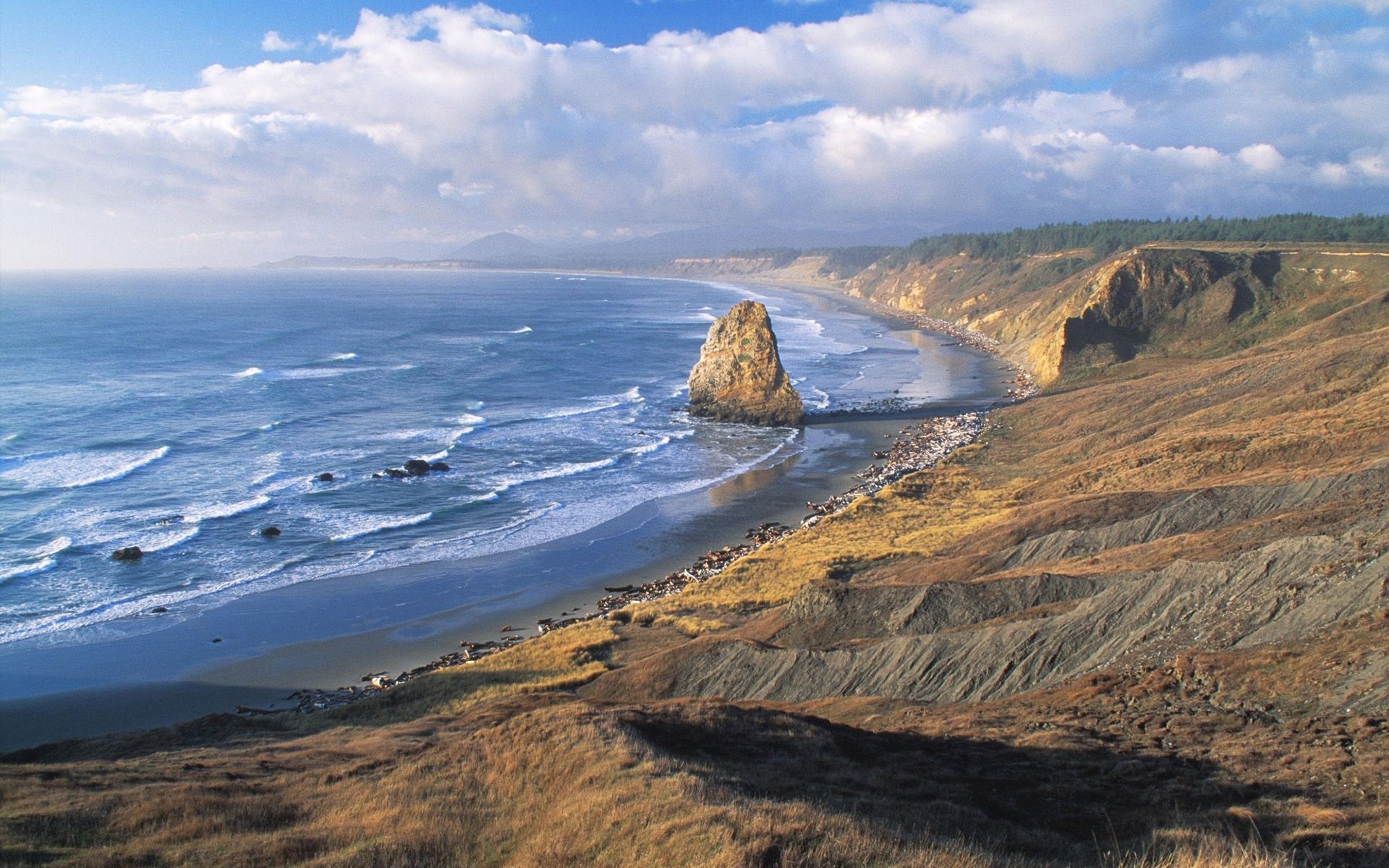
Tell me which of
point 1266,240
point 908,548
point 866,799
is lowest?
point 908,548

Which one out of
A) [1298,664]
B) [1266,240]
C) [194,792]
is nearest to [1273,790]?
[1298,664]

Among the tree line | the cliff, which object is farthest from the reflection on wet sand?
the tree line

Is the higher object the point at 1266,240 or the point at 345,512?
the point at 1266,240

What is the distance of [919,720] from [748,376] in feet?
189

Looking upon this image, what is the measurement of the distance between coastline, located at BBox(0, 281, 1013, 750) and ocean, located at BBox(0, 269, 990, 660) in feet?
9.47

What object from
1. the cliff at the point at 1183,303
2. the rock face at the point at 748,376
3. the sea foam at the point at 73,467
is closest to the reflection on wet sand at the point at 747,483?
the rock face at the point at 748,376

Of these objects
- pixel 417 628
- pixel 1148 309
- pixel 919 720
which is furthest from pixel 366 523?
pixel 1148 309

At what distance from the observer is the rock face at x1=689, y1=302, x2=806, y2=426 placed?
252ft

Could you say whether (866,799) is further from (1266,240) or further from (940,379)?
(1266,240)

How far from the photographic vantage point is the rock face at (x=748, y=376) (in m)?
76.8

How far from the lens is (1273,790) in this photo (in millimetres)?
14289

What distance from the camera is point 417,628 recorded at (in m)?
36.4

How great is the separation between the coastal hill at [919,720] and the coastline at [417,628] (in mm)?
3187

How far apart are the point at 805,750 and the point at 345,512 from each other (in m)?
39.9
